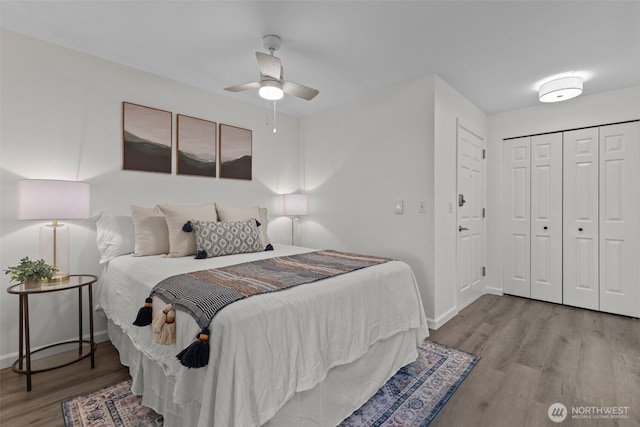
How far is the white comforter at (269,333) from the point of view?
1.16m

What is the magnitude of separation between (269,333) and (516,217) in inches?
147

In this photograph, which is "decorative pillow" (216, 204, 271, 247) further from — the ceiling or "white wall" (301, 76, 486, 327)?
the ceiling

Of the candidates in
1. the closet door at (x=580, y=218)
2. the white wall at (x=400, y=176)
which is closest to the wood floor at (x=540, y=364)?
the closet door at (x=580, y=218)

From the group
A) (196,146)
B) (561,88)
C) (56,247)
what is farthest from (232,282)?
(561,88)

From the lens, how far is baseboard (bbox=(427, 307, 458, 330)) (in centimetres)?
285

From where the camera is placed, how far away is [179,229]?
246cm

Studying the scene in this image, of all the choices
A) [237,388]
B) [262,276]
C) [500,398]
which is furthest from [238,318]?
[500,398]

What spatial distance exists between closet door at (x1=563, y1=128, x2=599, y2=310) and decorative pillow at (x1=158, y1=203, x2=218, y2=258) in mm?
3933

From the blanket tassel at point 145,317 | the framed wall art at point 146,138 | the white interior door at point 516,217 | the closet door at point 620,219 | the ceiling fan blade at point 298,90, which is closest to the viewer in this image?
the blanket tassel at point 145,317

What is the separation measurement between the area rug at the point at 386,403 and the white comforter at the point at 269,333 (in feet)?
1.09

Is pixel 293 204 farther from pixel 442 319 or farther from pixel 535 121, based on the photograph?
pixel 535 121

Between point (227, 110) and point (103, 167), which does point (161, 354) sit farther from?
point (227, 110)

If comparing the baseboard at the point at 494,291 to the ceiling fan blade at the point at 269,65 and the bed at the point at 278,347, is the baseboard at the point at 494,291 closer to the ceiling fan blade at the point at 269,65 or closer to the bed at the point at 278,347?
the bed at the point at 278,347

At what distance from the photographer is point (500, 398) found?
1.83 metres
